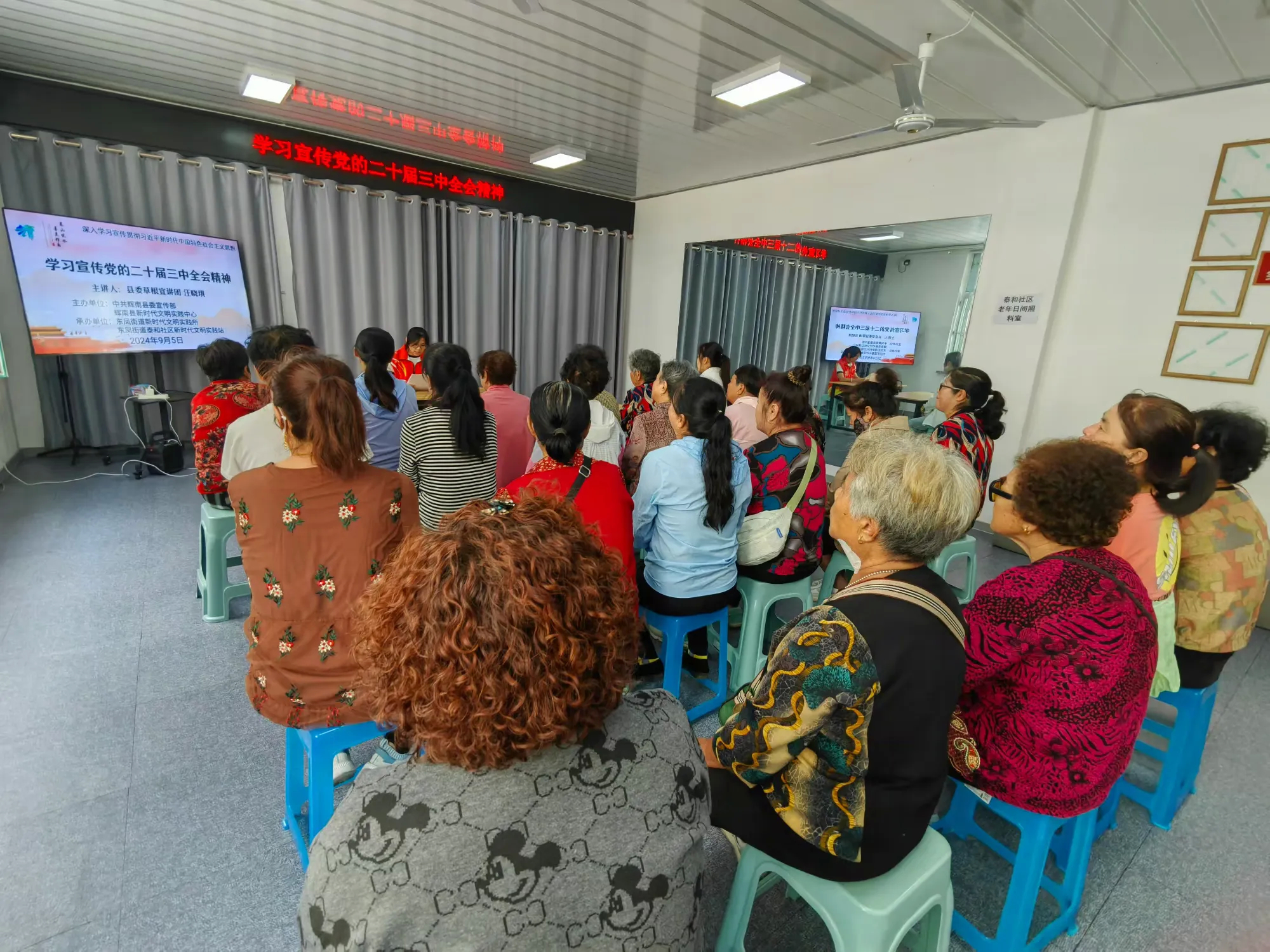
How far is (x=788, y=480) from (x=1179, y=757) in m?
1.39

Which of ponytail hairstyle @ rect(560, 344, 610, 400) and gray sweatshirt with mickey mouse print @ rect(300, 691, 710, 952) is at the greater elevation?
ponytail hairstyle @ rect(560, 344, 610, 400)

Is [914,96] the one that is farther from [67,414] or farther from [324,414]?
[67,414]

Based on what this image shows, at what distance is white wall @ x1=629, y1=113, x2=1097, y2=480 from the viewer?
11.2 feet

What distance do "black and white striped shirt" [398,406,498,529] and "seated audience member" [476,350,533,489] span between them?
1.29 feet

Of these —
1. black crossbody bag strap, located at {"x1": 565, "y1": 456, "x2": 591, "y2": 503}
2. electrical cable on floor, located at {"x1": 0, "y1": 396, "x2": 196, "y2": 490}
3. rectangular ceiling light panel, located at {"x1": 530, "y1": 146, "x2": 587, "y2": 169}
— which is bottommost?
electrical cable on floor, located at {"x1": 0, "y1": 396, "x2": 196, "y2": 490}

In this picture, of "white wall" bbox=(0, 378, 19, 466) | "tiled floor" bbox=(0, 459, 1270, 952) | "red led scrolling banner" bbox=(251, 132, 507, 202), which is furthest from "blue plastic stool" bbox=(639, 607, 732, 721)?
"red led scrolling banner" bbox=(251, 132, 507, 202)

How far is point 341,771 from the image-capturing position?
1767 mm

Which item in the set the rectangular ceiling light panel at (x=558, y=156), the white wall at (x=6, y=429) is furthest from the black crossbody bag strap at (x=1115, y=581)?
the white wall at (x=6, y=429)

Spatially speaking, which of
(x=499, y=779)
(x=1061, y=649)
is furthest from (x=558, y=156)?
(x=499, y=779)

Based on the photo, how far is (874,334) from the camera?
17.4ft

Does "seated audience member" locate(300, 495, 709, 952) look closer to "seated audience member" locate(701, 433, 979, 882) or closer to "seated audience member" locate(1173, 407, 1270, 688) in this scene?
"seated audience member" locate(701, 433, 979, 882)

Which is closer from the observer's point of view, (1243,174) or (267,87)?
(1243,174)

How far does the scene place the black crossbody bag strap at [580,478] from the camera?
5.55 ft

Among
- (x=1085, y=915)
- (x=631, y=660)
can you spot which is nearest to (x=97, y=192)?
(x=631, y=660)
